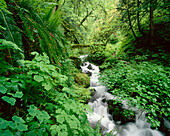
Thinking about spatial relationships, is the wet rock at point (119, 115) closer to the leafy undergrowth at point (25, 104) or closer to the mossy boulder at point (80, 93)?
the mossy boulder at point (80, 93)

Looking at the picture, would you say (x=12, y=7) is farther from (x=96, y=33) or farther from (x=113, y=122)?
(x=96, y=33)

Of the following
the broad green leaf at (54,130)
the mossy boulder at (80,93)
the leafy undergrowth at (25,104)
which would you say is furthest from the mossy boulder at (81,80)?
the broad green leaf at (54,130)

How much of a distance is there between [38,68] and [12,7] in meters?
0.83

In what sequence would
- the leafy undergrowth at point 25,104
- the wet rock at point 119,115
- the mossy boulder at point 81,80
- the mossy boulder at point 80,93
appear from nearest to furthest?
the leafy undergrowth at point 25,104, the mossy boulder at point 80,93, the wet rock at point 119,115, the mossy boulder at point 81,80

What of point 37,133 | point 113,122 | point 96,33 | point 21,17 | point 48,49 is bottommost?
point 113,122

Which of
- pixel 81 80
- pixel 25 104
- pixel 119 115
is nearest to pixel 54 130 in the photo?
pixel 25 104

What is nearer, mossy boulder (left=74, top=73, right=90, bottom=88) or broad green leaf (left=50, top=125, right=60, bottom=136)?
broad green leaf (left=50, top=125, right=60, bottom=136)

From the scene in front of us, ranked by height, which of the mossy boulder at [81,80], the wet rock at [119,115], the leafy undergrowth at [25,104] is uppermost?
the mossy boulder at [81,80]

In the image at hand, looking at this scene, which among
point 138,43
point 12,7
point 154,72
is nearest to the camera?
point 12,7

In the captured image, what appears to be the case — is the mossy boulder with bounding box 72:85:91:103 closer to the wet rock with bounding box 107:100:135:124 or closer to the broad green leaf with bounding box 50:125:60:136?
the broad green leaf with bounding box 50:125:60:136

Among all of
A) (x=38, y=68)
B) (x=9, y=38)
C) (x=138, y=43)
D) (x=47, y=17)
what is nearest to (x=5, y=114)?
(x=38, y=68)

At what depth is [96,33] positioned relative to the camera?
353 inches

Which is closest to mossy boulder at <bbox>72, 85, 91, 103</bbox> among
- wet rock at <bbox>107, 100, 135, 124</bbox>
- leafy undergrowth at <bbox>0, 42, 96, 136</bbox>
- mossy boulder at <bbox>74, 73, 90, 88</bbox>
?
leafy undergrowth at <bbox>0, 42, 96, 136</bbox>

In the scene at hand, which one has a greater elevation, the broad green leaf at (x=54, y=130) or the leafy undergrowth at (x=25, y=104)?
the leafy undergrowth at (x=25, y=104)
